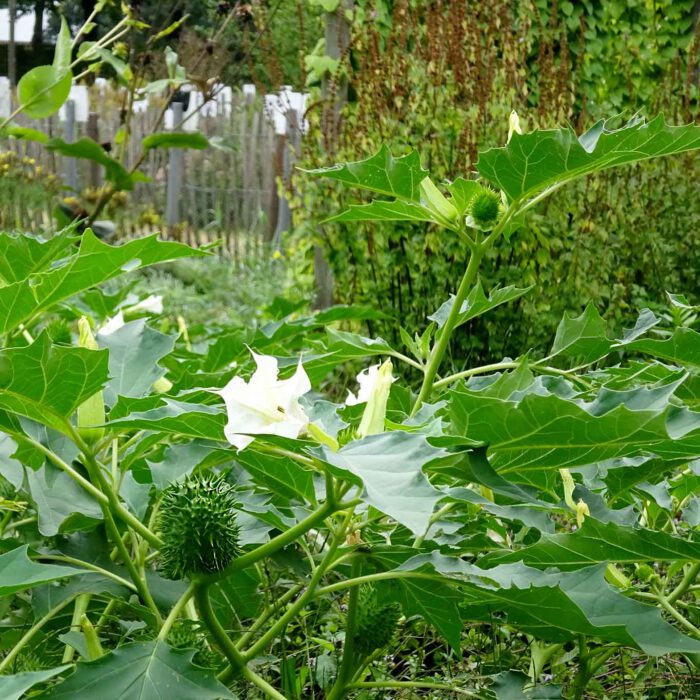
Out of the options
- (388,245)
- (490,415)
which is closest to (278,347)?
(490,415)

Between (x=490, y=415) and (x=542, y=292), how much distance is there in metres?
3.78

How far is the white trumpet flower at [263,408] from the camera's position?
70 centimetres

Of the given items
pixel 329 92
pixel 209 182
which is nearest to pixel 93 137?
pixel 209 182

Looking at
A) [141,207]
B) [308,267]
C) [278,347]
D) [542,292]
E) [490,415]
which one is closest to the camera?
[490,415]

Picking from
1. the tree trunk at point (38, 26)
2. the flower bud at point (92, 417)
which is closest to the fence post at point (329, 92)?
the flower bud at point (92, 417)

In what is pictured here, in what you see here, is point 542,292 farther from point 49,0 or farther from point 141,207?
point 49,0

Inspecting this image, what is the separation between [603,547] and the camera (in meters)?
0.82

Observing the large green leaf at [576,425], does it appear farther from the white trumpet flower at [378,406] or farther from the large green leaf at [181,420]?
the large green leaf at [181,420]

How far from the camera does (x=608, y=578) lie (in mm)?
965

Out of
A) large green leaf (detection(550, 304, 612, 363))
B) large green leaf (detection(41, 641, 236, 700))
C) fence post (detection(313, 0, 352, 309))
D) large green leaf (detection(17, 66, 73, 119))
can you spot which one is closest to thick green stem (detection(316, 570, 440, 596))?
large green leaf (detection(41, 641, 236, 700))

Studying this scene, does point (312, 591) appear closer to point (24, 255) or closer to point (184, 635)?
point (184, 635)

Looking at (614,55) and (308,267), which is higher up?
(614,55)

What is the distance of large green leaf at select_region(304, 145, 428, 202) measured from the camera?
935 millimetres

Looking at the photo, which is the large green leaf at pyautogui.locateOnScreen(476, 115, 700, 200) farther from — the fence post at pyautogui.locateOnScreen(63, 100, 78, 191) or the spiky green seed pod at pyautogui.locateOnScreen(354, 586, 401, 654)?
the fence post at pyautogui.locateOnScreen(63, 100, 78, 191)
